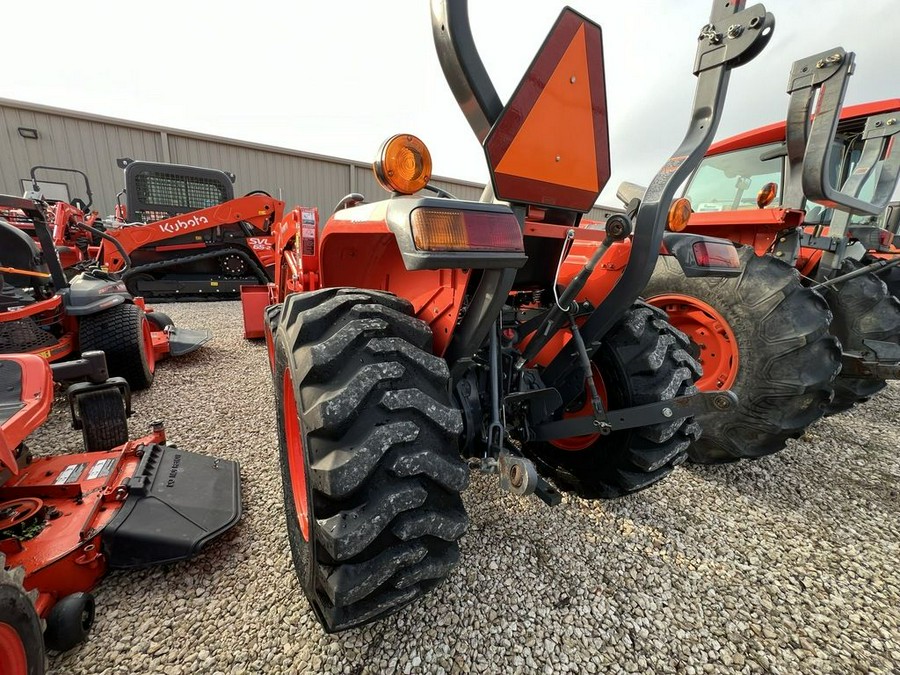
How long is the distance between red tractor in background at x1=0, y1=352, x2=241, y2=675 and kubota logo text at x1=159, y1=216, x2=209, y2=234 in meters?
5.24

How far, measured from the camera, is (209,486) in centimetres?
186

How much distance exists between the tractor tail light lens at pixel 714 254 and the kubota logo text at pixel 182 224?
6.98 m

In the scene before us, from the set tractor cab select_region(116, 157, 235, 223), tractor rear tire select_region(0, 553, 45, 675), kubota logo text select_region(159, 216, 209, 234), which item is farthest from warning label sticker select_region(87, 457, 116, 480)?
A: tractor cab select_region(116, 157, 235, 223)

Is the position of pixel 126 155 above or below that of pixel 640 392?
above

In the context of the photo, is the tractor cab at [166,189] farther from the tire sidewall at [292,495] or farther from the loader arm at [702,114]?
the loader arm at [702,114]

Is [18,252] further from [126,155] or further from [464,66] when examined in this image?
[126,155]

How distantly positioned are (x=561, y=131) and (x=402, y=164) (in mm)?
521

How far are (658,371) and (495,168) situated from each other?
1.10 metres

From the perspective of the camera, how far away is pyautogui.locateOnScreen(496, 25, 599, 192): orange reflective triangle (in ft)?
3.87

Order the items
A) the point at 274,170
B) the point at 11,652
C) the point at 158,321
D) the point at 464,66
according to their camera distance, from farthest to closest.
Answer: the point at 274,170 → the point at 158,321 → the point at 464,66 → the point at 11,652

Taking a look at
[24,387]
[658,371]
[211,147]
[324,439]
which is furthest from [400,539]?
[211,147]

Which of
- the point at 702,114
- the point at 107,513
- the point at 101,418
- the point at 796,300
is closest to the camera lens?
the point at 702,114

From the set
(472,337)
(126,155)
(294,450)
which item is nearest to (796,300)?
(472,337)

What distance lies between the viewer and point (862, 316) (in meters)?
3.16
